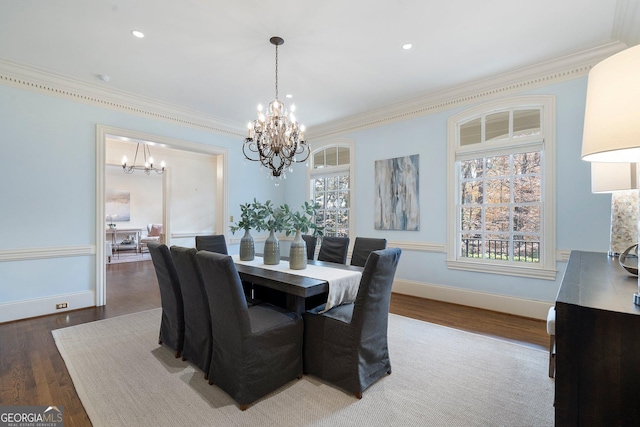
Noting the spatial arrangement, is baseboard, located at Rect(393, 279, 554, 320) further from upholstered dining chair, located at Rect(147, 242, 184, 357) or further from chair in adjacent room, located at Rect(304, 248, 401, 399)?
upholstered dining chair, located at Rect(147, 242, 184, 357)

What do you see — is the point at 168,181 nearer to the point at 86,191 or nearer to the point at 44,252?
the point at 86,191

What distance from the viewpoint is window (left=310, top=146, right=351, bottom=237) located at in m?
5.49

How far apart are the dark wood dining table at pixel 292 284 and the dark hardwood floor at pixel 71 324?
1.32 meters

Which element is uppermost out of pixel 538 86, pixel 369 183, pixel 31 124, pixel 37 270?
pixel 538 86

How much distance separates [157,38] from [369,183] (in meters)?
3.43

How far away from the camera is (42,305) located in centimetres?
367

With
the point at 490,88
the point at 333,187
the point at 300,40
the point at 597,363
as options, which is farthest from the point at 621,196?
the point at 333,187

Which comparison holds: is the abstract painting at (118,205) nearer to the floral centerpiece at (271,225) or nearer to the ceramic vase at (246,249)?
the ceramic vase at (246,249)

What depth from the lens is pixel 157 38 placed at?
2.88 meters

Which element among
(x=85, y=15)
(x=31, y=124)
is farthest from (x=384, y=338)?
(x=31, y=124)

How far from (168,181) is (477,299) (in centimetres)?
717

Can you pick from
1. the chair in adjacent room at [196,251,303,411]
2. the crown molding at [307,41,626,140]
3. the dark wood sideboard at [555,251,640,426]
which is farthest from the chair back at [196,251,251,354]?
the crown molding at [307,41,626,140]

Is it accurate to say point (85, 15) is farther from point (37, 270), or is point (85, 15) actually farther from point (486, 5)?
point (486, 5)

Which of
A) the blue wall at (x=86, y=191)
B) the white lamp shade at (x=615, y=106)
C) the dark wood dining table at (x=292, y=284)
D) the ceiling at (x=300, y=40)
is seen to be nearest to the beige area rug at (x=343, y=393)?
the dark wood dining table at (x=292, y=284)
